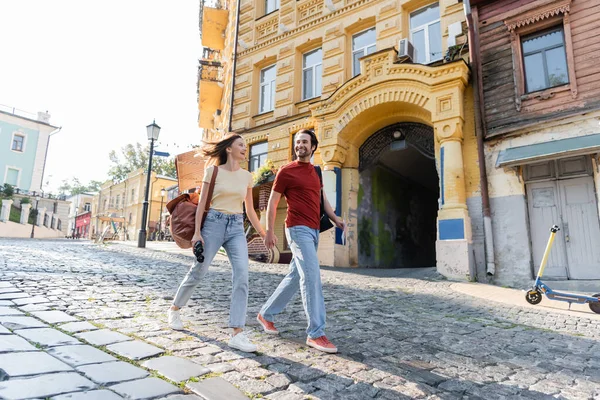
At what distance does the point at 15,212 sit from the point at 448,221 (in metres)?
44.5

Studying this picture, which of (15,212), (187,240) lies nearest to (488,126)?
(187,240)

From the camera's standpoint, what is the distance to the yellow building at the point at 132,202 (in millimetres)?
42469

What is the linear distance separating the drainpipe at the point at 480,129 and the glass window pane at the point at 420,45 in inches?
66.6

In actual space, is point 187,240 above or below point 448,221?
below

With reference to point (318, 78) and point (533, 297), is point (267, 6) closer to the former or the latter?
point (318, 78)

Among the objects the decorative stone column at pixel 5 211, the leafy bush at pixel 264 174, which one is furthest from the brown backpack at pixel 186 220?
the decorative stone column at pixel 5 211

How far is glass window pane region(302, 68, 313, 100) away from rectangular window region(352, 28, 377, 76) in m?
1.88

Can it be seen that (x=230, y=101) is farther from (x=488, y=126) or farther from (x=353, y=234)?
(x=488, y=126)

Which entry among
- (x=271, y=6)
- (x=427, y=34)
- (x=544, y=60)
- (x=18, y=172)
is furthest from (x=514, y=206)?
(x=18, y=172)

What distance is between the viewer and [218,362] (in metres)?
2.38

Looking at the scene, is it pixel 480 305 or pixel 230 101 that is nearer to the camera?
pixel 480 305

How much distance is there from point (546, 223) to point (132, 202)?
151 ft

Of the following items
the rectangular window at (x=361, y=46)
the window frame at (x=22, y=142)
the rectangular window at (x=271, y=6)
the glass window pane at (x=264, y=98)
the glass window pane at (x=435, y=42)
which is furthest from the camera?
the window frame at (x=22, y=142)

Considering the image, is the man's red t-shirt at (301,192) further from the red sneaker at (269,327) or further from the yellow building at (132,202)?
the yellow building at (132,202)
